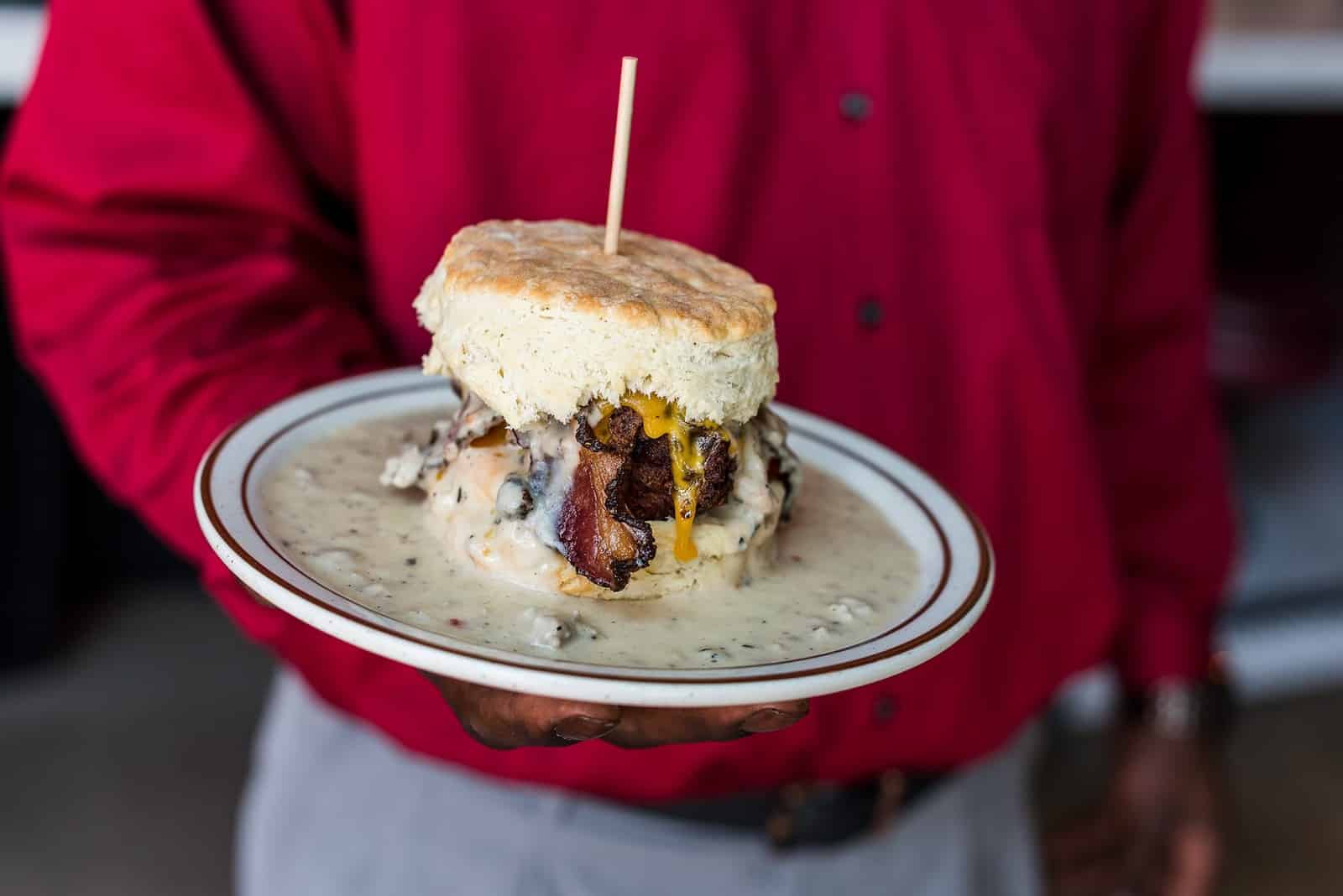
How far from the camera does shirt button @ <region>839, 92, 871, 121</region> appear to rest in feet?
4.07

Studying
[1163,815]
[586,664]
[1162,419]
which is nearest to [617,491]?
[586,664]

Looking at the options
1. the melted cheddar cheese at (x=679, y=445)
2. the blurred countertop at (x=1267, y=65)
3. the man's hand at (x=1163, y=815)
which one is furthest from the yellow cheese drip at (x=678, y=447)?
the blurred countertop at (x=1267, y=65)

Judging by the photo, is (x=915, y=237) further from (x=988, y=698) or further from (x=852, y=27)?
(x=988, y=698)

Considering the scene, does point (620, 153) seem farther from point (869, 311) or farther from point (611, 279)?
point (869, 311)

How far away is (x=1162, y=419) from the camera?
174 centimetres

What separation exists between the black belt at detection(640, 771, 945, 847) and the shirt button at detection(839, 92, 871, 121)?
0.73 metres

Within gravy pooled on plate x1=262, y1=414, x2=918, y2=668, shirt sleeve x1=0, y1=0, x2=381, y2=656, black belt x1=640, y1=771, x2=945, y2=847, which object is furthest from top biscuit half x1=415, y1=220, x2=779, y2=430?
black belt x1=640, y1=771, x2=945, y2=847

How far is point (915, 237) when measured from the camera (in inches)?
51.9

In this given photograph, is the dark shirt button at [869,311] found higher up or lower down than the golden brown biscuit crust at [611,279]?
lower down

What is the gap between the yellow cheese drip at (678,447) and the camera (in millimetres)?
830

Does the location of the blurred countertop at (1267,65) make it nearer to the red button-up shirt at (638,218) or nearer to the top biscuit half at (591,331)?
the red button-up shirt at (638,218)

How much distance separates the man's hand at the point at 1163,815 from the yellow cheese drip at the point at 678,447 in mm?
1197

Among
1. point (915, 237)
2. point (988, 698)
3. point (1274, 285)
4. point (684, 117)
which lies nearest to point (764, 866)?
point (988, 698)

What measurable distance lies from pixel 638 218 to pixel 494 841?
2.38 ft
